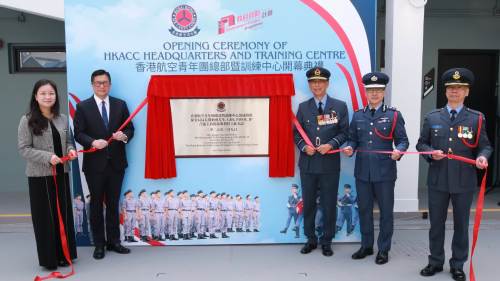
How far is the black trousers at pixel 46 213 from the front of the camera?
12.5 ft

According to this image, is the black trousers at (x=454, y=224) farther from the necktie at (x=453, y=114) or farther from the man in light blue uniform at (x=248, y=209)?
the man in light blue uniform at (x=248, y=209)

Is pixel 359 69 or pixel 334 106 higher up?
pixel 359 69

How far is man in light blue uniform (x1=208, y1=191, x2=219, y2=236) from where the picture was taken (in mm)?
4488

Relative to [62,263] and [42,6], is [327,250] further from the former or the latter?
[42,6]

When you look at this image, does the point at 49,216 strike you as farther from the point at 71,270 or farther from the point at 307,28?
the point at 307,28

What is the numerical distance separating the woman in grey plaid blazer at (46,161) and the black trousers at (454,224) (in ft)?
10.1

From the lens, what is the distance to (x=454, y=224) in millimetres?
3686

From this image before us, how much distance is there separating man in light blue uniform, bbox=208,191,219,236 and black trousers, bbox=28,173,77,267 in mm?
1339

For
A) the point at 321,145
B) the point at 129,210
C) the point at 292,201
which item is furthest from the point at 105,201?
the point at 321,145

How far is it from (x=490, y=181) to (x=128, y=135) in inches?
230

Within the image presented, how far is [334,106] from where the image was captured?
422cm

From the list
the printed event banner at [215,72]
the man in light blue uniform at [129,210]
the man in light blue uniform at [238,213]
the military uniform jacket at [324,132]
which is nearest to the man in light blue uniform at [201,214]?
the printed event banner at [215,72]

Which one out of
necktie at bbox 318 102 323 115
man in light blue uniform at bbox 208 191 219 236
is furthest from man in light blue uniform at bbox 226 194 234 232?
necktie at bbox 318 102 323 115

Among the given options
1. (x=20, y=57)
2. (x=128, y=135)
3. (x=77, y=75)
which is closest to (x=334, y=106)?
(x=128, y=135)
